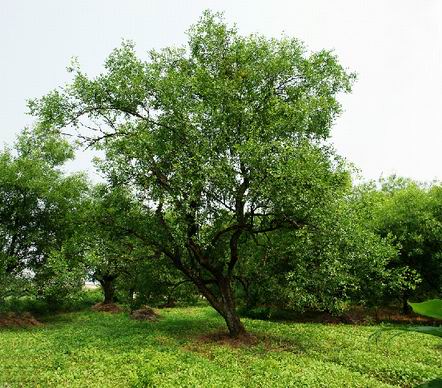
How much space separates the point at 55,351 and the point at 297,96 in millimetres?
17453

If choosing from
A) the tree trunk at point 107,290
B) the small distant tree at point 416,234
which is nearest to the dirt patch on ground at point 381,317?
the small distant tree at point 416,234

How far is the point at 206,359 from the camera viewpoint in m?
18.3

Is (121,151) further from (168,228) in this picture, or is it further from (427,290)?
(427,290)

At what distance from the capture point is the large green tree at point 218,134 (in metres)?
20.0

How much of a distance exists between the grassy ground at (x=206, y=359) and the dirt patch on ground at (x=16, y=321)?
456 cm

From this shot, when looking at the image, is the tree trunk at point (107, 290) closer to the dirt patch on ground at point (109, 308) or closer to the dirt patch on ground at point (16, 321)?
the dirt patch on ground at point (109, 308)

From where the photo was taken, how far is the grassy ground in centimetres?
1503

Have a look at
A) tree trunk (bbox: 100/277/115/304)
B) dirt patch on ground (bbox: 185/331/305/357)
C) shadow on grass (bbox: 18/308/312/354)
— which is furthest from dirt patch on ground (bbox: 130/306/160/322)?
tree trunk (bbox: 100/277/115/304)

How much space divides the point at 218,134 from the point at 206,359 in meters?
10.4

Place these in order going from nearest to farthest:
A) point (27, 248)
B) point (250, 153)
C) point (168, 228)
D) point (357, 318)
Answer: point (250, 153) < point (168, 228) < point (27, 248) < point (357, 318)

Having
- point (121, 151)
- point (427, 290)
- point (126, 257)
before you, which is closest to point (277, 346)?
point (126, 257)

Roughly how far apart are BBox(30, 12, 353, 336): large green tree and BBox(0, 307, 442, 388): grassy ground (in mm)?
3735

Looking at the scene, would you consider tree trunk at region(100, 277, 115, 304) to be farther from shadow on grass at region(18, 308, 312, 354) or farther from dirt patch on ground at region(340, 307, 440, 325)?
dirt patch on ground at region(340, 307, 440, 325)

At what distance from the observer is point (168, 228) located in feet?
74.4
